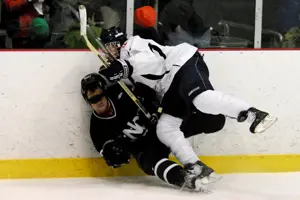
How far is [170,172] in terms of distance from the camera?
2.62 m

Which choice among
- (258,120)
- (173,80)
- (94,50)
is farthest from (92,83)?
(258,120)

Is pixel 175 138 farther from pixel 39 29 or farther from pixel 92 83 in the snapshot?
pixel 39 29

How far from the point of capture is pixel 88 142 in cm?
298

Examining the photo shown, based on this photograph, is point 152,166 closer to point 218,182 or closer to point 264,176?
point 218,182

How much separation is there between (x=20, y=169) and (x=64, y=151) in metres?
0.25

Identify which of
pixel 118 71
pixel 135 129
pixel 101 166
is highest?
pixel 118 71

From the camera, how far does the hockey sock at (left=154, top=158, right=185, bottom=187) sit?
2.58 meters

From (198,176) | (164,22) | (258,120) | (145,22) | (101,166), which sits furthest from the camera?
(164,22)

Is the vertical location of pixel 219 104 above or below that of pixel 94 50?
below

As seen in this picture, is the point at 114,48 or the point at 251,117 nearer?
the point at 251,117

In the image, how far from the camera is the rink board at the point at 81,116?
2.94 meters

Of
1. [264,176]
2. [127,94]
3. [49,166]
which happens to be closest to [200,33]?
[127,94]

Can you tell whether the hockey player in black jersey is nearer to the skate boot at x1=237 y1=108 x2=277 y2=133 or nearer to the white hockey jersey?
the white hockey jersey

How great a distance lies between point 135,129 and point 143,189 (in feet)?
1.12
